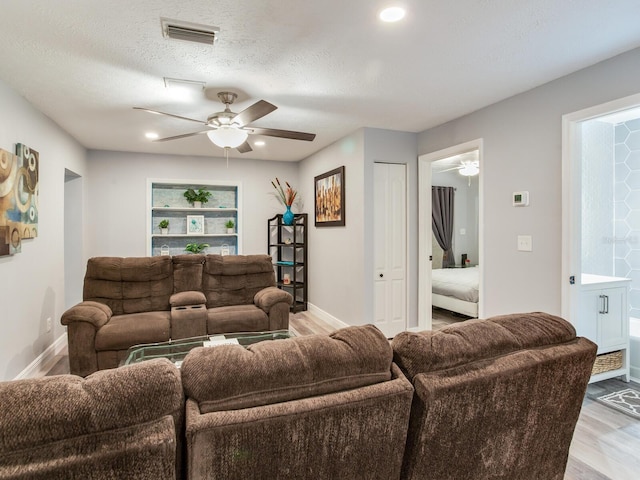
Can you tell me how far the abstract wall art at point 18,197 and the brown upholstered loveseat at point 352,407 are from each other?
8.58ft

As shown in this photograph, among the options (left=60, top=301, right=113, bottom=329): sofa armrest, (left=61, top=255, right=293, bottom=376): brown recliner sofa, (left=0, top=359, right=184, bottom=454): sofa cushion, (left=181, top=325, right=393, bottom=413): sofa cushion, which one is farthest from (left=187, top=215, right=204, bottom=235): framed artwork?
(left=0, top=359, right=184, bottom=454): sofa cushion

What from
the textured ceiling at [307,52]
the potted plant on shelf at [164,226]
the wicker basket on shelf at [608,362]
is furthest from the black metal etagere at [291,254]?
the wicker basket on shelf at [608,362]

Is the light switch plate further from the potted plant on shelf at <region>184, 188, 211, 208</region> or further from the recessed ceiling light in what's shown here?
the potted plant on shelf at <region>184, 188, 211, 208</region>

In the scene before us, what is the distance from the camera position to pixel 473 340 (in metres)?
1.28

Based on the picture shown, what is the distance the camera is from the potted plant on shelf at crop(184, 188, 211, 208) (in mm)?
5730

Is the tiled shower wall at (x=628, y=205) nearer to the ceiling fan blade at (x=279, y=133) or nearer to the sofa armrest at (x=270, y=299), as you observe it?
the ceiling fan blade at (x=279, y=133)

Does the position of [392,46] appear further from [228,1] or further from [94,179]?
[94,179]

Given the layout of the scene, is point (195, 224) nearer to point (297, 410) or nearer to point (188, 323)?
point (188, 323)

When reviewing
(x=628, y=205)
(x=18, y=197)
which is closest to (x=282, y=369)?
(x=18, y=197)

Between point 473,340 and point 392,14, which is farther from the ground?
point 392,14

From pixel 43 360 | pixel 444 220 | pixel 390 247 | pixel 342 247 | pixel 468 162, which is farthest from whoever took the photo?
pixel 444 220

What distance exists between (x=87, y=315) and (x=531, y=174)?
392 centimetres

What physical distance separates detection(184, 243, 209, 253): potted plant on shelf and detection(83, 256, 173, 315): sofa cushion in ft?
5.70

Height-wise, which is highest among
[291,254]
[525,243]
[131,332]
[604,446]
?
[525,243]
